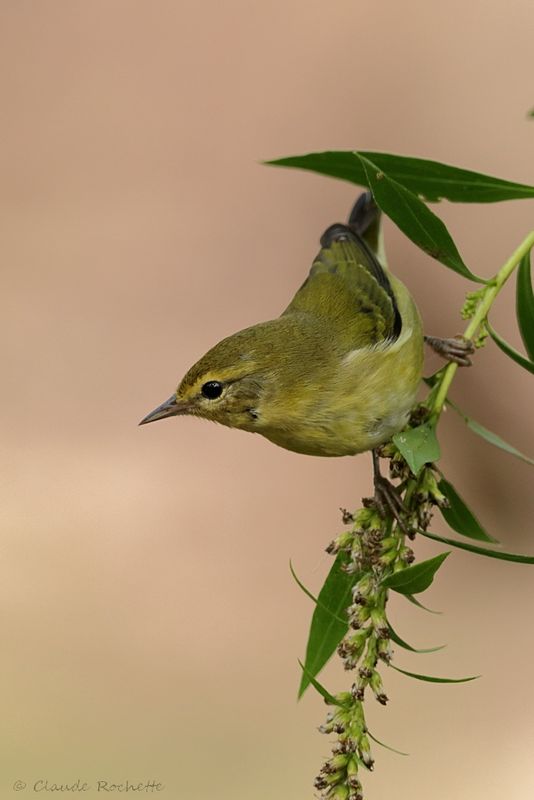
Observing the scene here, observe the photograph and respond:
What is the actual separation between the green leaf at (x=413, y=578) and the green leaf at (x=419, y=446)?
8 centimetres

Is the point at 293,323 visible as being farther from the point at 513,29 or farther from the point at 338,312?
the point at 513,29

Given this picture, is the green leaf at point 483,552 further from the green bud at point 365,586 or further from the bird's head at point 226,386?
the bird's head at point 226,386

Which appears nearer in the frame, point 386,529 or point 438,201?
point 386,529

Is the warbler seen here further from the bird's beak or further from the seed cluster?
the seed cluster

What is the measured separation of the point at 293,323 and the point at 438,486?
50 cm

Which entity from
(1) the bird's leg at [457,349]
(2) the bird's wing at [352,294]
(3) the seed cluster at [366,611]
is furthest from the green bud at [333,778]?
(2) the bird's wing at [352,294]

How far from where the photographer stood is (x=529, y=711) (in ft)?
6.75

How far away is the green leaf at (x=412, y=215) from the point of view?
874 millimetres

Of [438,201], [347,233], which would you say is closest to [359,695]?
[438,201]

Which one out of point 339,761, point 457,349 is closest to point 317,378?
point 457,349

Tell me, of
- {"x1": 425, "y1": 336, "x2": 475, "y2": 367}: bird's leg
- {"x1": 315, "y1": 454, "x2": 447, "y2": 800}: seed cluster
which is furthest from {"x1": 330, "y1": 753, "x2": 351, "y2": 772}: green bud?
{"x1": 425, "y1": 336, "x2": 475, "y2": 367}: bird's leg

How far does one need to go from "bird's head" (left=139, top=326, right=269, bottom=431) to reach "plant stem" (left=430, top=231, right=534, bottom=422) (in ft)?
1.24

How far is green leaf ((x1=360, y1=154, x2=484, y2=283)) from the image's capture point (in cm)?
87

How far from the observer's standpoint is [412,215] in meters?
0.90
